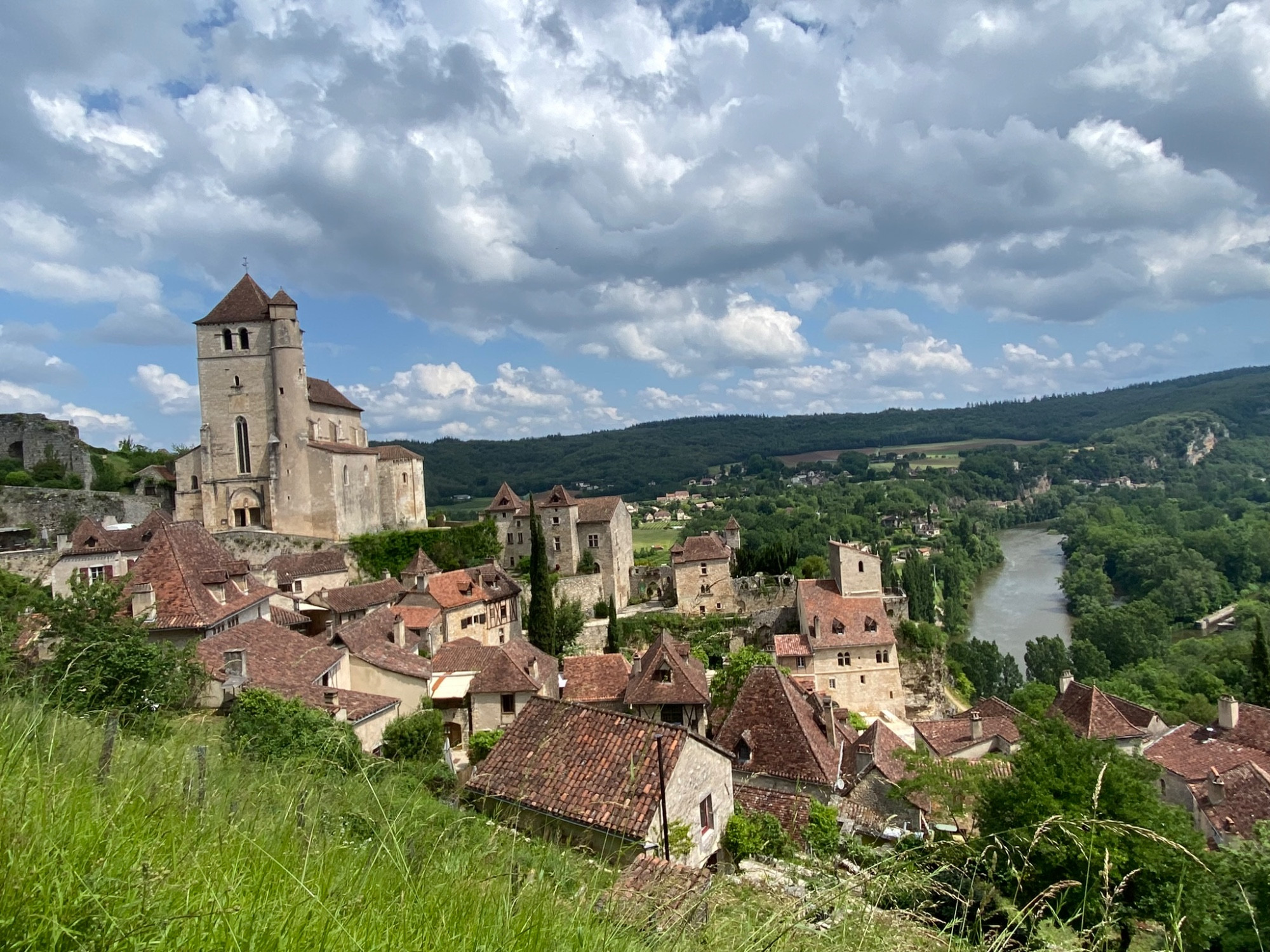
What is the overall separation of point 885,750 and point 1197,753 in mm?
13633

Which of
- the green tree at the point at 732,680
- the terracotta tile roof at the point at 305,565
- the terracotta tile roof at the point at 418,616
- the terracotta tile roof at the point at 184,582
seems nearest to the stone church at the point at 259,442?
the terracotta tile roof at the point at 305,565

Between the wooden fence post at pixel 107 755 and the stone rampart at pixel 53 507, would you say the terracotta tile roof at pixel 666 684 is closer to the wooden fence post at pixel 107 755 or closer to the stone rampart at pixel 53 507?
the wooden fence post at pixel 107 755

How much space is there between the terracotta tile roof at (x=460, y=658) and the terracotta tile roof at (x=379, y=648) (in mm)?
518

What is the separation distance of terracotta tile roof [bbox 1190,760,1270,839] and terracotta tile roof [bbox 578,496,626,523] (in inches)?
1301

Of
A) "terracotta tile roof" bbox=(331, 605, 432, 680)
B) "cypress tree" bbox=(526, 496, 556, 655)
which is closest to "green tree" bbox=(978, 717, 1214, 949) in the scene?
"terracotta tile roof" bbox=(331, 605, 432, 680)

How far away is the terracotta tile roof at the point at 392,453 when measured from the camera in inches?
1972

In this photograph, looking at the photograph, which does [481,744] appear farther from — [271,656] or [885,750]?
[885,750]

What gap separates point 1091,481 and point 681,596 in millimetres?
→ 178394

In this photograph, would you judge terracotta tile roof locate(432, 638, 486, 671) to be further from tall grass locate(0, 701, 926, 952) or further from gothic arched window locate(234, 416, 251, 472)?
tall grass locate(0, 701, 926, 952)

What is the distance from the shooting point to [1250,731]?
3369 cm

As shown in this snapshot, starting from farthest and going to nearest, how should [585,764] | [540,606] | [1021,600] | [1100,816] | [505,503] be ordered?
[1021,600]
[505,503]
[540,606]
[585,764]
[1100,816]

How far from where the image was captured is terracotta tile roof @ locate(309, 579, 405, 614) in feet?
118

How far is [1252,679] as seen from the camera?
153 ft

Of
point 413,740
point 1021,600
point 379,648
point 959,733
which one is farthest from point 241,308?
point 1021,600
